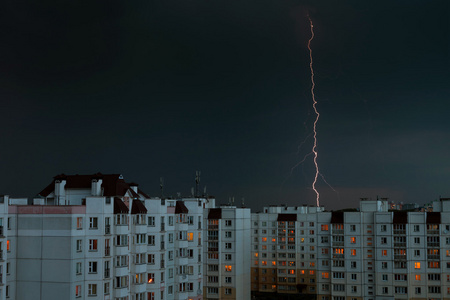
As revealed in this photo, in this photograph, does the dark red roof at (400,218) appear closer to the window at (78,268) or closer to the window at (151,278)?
the window at (151,278)

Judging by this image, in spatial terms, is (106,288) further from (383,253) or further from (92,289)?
(383,253)

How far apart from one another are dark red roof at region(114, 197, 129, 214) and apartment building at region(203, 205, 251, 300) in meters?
34.0

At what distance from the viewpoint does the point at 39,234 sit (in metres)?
41.4

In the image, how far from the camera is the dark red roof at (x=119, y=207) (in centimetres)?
4506

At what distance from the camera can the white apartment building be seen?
40.8m

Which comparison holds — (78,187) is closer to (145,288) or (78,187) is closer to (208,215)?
(145,288)

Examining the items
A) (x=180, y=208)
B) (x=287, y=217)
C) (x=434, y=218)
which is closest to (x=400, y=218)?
(x=434, y=218)

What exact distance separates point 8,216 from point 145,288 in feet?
50.4

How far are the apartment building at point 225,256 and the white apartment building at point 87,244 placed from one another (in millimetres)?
19633

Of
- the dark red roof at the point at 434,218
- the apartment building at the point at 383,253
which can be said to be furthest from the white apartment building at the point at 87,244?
the dark red roof at the point at 434,218

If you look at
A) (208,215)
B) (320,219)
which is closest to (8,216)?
(208,215)

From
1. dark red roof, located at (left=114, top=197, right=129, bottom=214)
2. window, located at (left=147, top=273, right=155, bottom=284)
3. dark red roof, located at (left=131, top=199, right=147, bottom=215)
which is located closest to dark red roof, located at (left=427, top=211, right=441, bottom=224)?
window, located at (left=147, top=273, right=155, bottom=284)

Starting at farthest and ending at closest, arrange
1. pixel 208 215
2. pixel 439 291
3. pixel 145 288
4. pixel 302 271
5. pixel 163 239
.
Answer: pixel 302 271, pixel 208 215, pixel 439 291, pixel 163 239, pixel 145 288

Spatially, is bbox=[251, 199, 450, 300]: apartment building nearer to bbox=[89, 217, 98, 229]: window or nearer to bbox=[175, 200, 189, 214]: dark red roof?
bbox=[175, 200, 189, 214]: dark red roof
